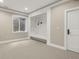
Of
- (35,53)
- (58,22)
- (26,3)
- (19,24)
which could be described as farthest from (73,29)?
(19,24)

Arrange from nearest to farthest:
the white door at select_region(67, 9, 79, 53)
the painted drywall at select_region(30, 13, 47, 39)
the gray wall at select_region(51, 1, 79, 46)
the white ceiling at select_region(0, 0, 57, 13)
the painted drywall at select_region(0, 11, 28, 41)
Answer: the white door at select_region(67, 9, 79, 53) < the gray wall at select_region(51, 1, 79, 46) < the white ceiling at select_region(0, 0, 57, 13) < the painted drywall at select_region(0, 11, 28, 41) < the painted drywall at select_region(30, 13, 47, 39)

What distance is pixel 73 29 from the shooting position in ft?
9.96

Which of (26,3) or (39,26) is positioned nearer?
(26,3)

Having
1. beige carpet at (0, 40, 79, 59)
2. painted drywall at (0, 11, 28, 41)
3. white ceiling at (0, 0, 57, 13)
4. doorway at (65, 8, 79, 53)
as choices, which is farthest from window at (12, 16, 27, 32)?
doorway at (65, 8, 79, 53)

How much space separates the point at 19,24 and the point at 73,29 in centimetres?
468

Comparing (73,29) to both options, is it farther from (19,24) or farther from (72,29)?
(19,24)

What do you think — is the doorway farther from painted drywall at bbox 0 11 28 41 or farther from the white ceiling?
painted drywall at bbox 0 11 28 41

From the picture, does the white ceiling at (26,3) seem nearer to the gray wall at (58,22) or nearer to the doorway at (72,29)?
the gray wall at (58,22)

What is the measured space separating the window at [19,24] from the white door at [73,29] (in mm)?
4419

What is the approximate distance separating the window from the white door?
4.42 meters

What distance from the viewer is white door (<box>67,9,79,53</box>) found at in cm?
289

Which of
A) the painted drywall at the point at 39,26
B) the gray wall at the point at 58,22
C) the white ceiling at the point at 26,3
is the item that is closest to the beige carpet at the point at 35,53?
the gray wall at the point at 58,22

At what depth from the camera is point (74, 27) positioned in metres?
2.99

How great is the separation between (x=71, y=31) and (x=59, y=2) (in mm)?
1636
